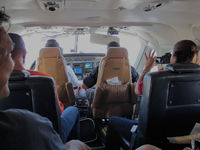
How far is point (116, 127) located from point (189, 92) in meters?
0.83

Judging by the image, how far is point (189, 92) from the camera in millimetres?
1247

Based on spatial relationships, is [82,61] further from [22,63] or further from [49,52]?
[22,63]

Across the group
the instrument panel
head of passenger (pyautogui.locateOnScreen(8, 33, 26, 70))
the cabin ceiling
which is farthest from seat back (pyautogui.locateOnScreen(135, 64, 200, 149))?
the instrument panel

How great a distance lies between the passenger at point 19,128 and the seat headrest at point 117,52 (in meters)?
1.81

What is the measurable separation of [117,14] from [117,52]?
636 mm

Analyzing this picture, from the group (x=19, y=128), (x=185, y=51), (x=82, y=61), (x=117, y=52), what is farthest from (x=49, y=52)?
(x=19, y=128)

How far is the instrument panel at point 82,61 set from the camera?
402cm

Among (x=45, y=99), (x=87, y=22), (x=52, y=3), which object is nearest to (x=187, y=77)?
(x=45, y=99)

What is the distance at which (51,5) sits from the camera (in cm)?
198

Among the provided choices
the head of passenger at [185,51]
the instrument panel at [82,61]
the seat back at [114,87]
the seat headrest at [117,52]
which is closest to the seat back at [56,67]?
the seat back at [114,87]

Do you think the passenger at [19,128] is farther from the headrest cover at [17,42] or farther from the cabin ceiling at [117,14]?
the cabin ceiling at [117,14]

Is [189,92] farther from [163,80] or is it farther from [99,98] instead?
[99,98]

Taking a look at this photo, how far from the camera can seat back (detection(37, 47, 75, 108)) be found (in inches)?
103

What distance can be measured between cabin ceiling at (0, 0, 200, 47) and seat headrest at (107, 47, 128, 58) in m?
0.55
